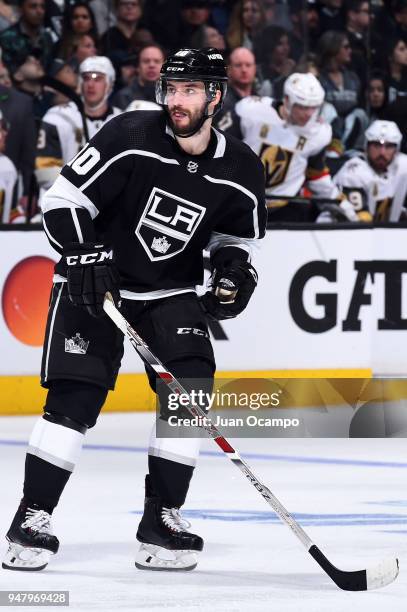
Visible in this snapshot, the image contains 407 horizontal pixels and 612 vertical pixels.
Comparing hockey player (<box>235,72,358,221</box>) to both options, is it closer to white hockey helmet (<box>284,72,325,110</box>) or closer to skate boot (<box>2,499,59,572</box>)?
white hockey helmet (<box>284,72,325,110</box>)

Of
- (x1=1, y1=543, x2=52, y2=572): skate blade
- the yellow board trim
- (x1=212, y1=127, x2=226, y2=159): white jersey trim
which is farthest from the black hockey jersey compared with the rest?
the yellow board trim

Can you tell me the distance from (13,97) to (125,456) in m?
2.68

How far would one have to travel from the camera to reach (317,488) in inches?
215

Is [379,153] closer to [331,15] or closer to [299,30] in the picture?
[299,30]

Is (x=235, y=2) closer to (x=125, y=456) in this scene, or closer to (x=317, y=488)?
(x=125, y=456)

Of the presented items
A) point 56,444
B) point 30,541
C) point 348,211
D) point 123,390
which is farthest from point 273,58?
point 30,541

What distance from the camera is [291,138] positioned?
8.55 m

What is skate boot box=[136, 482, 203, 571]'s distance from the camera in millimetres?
3977

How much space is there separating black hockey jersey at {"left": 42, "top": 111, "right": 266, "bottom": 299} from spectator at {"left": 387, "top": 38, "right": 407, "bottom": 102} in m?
5.61

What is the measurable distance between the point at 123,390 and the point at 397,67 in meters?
3.31

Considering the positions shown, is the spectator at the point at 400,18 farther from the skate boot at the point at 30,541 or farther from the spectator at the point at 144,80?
the skate boot at the point at 30,541

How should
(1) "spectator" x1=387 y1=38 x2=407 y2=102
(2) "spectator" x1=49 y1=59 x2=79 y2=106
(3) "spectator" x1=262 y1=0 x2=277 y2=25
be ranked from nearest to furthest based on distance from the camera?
(2) "spectator" x1=49 y1=59 x2=79 y2=106 < (3) "spectator" x1=262 y1=0 x2=277 y2=25 < (1) "spectator" x1=387 y1=38 x2=407 y2=102

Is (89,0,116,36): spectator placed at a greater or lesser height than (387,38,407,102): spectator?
greater

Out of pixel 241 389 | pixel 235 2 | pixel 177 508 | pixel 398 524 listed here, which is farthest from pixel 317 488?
pixel 235 2
